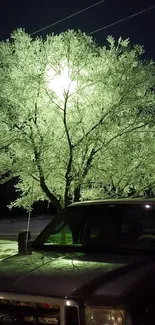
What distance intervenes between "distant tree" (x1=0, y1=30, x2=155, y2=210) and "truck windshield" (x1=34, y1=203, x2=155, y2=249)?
7344 millimetres

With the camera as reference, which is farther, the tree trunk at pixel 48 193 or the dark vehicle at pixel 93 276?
the tree trunk at pixel 48 193

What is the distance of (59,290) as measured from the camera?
3.33 meters

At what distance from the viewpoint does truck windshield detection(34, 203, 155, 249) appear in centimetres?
463

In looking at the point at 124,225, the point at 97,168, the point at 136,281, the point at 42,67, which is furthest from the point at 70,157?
the point at 136,281

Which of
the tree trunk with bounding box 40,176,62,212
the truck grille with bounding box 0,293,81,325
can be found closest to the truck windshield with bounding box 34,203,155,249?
the truck grille with bounding box 0,293,81,325

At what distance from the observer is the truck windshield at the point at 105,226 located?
4.63 meters

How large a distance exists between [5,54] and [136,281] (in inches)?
401

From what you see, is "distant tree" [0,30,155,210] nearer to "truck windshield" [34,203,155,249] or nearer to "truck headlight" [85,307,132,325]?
"truck windshield" [34,203,155,249]

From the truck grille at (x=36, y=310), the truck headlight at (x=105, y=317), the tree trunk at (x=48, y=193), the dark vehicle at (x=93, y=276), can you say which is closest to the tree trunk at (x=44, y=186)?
the tree trunk at (x=48, y=193)

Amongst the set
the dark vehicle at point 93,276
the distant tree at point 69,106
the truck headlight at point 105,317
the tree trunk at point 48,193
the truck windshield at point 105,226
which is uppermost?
the distant tree at point 69,106

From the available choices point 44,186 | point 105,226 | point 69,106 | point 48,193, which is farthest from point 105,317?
point 48,193

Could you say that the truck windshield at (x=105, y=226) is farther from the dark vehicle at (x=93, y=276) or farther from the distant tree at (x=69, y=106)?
the distant tree at (x=69, y=106)

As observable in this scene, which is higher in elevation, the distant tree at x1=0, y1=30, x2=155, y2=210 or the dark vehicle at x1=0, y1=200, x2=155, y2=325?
the distant tree at x1=0, y1=30, x2=155, y2=210

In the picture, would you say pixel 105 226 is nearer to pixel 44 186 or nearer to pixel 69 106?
pixel 69 106
